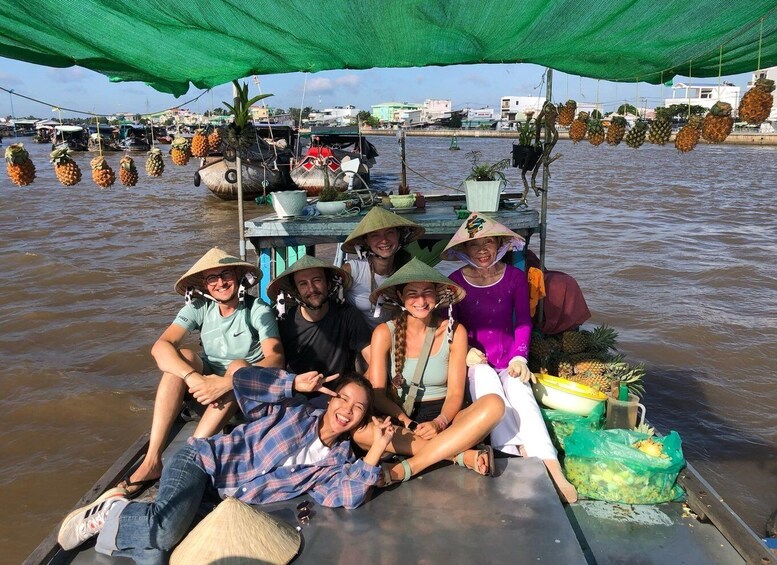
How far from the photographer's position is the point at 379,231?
371 cm

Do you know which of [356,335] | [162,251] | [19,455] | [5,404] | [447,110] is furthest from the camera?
[447,110]

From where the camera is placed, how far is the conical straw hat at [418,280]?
125 inches

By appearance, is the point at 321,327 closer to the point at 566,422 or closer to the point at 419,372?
the point at 419,372

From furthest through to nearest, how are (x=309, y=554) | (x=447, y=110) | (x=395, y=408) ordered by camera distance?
(x=447, y=110)
(x=395, y=408)
(x=309, y=554)

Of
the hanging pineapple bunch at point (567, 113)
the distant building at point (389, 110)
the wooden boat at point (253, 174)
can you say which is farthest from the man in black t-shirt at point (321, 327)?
the distant building at point (389, 110)

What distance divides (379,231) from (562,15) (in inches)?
62.7

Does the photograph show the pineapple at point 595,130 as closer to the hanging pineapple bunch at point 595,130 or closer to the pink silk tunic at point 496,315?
the hanging pineapple bunch at point 595,130

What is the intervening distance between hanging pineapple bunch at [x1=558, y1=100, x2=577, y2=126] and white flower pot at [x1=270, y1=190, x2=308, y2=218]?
224 centimetres

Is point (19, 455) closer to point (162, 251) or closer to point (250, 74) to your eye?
point (250, 74)

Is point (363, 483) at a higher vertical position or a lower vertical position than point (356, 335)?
lower

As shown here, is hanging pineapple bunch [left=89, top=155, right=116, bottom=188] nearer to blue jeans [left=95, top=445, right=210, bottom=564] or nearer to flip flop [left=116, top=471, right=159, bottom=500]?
flip flop [left=116, top=471, right=159, bottom=500]

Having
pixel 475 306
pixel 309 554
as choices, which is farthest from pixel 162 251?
pixel 309 554

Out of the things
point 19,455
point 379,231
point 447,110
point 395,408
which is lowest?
point 19,455

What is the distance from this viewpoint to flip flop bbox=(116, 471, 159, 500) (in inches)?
113
